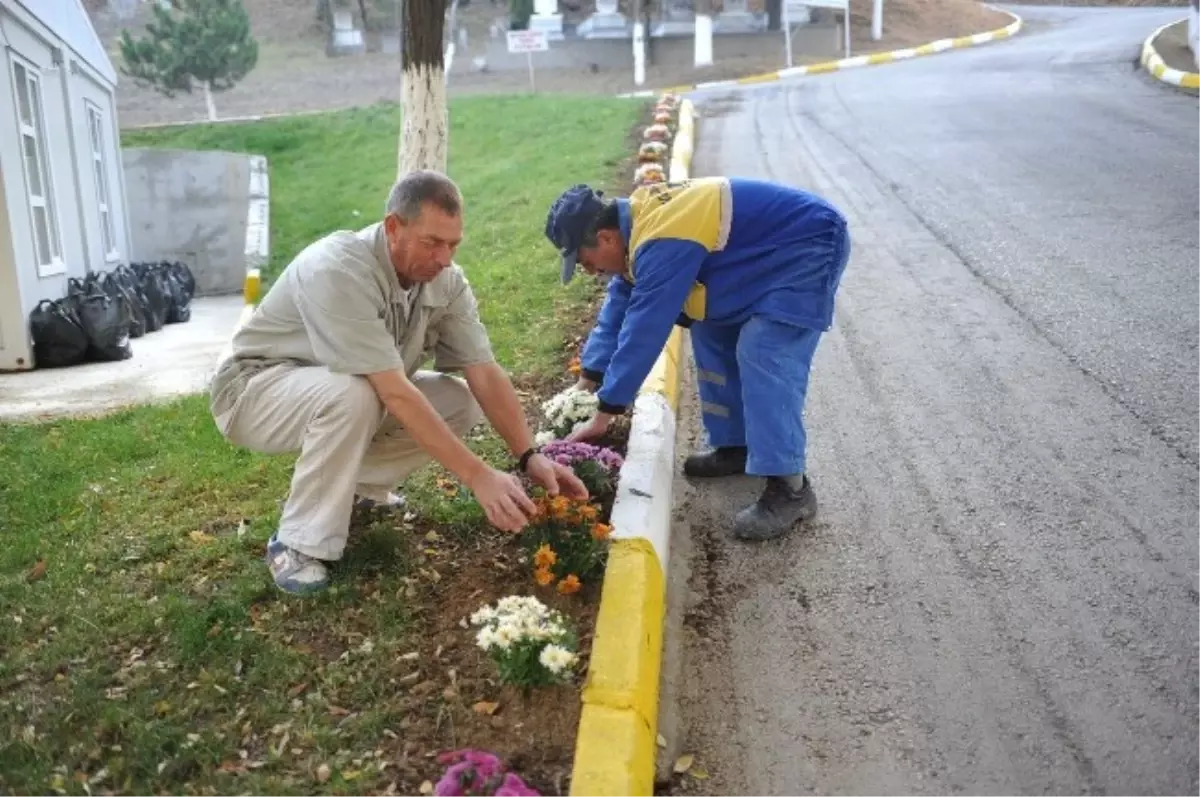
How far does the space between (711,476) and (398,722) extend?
6.87ft

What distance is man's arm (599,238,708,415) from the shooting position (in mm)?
3732

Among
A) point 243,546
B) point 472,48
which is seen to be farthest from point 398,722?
point 472,48

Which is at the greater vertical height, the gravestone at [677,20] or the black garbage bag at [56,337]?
the gravestone at [677,20]

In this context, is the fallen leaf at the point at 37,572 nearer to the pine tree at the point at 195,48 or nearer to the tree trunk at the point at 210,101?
the pine tree at the point at 195,48

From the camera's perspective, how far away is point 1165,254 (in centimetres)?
698

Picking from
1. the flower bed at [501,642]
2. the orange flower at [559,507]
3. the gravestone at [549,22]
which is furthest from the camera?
the gravestone at [549,22]

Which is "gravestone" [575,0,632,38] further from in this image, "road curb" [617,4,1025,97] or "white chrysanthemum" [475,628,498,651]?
"white chrysanthemum" [475,628,498,651]

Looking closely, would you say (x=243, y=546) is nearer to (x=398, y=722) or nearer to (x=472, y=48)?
(x=398, y=722)

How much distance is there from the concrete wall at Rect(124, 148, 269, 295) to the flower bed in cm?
1634

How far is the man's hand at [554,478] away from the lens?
3568 mm

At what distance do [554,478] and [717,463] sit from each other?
117 cm

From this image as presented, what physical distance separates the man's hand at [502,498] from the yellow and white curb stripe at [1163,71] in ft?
50.1

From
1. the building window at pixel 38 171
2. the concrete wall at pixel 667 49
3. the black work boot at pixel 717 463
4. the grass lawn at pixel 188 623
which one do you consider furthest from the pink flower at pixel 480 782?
the concrete wall at pixel 667 49

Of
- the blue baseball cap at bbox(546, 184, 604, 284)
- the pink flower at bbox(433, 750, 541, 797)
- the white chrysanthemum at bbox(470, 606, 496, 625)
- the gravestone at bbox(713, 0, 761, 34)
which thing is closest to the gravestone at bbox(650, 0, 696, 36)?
the gravestone at bbox(713, 0, 761, 34)
